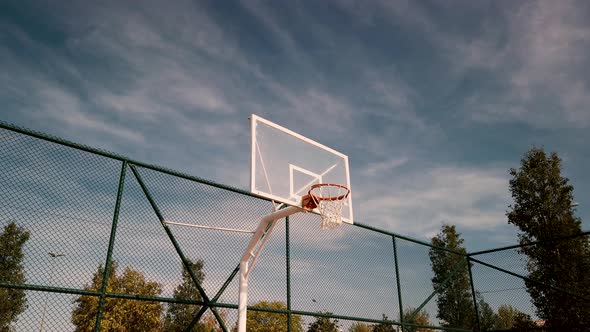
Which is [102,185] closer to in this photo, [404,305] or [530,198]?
[404,305]

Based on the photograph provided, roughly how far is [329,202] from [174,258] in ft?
7.85

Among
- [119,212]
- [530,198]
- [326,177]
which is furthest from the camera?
[530,198]

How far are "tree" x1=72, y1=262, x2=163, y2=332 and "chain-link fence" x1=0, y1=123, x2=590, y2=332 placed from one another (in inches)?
2.4

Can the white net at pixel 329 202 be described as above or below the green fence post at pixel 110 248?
above

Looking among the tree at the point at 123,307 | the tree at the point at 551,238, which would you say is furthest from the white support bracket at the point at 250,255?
the tree at the point at 551,238

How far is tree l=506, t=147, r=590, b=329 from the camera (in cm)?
1416

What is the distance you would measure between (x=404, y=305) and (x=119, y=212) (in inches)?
233

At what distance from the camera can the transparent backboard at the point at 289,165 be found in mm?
5680

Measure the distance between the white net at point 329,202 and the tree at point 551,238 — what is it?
10.4 meters

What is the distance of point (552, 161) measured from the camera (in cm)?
1998

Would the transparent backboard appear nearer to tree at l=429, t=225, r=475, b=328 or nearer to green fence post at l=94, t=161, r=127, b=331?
green fence post at l=94, t=161, r=127, b=331

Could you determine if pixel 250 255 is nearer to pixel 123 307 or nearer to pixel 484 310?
pixel 484 310

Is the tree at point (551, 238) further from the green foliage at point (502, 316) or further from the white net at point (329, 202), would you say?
the white net at point (329, 202)

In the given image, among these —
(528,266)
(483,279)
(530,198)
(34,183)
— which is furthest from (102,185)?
(530,198)
